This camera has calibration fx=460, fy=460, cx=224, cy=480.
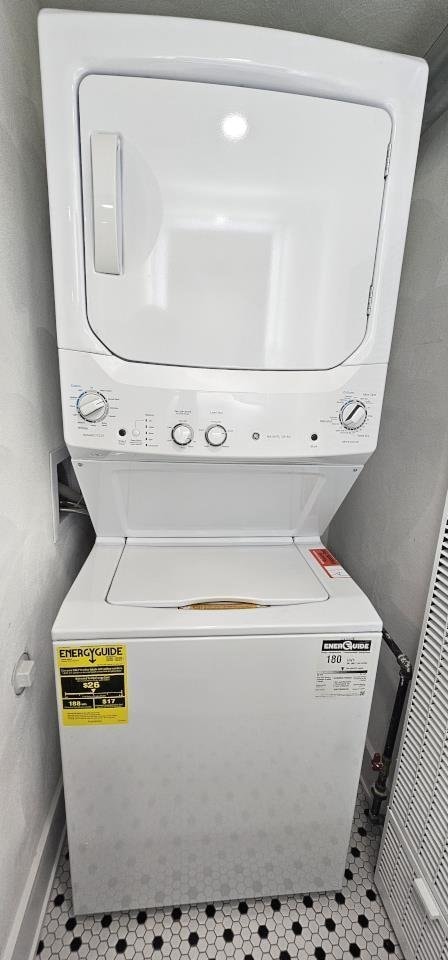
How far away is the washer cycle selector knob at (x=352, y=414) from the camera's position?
1.23 m

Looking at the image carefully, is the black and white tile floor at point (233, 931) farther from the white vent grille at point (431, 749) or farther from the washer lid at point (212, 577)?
the washer lid at point (212, 577)

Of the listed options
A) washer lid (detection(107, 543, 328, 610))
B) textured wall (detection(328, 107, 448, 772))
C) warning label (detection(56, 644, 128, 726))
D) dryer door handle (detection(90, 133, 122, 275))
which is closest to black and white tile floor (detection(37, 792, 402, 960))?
textured wall (detection(328, 107, 448, 772))

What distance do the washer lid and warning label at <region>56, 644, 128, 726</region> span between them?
0.13m

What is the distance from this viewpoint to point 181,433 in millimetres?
1189

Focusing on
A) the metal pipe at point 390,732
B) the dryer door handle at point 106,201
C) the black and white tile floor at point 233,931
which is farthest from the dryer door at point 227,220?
the black and white tile floor at point 233,931

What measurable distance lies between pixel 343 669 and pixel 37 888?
3.51 ft

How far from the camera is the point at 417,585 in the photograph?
1418 millimetres

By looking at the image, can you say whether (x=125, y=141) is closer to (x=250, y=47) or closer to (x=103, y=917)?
(x=250, y=47)

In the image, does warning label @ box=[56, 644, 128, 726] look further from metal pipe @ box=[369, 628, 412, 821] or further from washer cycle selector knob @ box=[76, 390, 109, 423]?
metal pipe @ box=[369, 628, 412, 821]

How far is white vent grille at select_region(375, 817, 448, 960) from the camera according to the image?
3.77 ft

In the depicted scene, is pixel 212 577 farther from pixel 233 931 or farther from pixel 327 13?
pixel 327 13

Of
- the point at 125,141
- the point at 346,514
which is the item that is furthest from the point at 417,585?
the point at 125,141

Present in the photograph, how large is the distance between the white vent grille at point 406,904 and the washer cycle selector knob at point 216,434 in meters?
1.25

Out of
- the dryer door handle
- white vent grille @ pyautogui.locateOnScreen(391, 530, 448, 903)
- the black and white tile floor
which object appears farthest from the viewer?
the black and white tile floor
